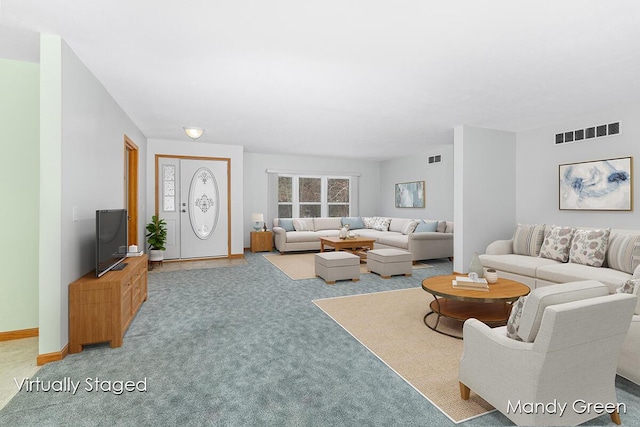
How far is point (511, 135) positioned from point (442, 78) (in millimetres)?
3243

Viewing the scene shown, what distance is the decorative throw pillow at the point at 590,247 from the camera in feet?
12.8

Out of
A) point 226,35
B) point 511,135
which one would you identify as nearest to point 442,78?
point 226,35

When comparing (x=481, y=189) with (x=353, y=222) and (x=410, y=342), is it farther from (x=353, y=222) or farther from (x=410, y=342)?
(x=353, y=222)

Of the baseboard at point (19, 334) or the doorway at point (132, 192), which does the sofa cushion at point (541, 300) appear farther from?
the doorway at point (132, 192)

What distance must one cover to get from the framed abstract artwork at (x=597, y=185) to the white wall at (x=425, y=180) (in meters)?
2.55

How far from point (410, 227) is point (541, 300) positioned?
19.3 feet

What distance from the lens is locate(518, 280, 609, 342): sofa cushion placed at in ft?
5.21

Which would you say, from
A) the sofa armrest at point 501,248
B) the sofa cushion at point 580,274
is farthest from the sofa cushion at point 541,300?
the sofa armrest at point 501,248

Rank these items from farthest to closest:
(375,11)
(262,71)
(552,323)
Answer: (262,71)
(375,11)
(552,323)

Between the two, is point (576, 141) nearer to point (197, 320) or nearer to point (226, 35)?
point (226, 35)

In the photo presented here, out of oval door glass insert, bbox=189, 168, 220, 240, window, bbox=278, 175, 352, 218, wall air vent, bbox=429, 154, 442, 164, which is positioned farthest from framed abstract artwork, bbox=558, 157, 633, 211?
oval door glass insert, bbox=189, 168, 220, 240

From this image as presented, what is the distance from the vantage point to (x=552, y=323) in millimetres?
1468

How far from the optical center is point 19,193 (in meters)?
2.88

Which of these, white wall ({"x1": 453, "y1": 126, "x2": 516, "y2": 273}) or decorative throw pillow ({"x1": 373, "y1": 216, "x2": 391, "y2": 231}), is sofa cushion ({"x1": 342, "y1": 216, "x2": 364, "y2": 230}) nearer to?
decorative throw pillow ({"x1": 373, "y1": 216, "x2": 391, "y2": 231})
